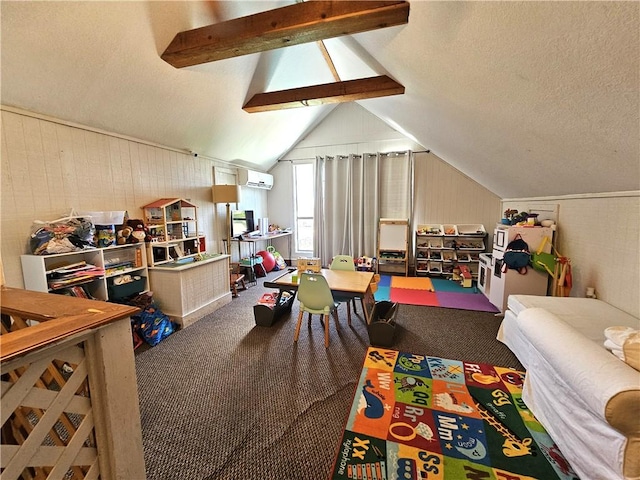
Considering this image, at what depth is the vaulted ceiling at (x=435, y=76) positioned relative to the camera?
1.14 meters

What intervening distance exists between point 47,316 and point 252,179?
455 centimetres

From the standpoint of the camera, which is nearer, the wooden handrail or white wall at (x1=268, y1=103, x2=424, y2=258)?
the wooden handrail

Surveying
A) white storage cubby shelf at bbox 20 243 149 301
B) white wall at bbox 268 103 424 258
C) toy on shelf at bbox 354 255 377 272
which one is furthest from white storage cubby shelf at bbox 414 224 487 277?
white storage cubby shelf at bbox 20 243 149 301

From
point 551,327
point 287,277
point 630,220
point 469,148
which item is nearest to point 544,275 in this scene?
point 630,220

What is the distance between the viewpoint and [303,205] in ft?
20.3

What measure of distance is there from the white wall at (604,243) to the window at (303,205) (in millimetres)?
4304

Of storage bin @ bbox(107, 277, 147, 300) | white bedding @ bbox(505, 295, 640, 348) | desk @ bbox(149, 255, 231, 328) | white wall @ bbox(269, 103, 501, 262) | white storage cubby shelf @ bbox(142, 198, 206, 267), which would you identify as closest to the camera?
white bedding @ bbox(505, 295, 640, 348)

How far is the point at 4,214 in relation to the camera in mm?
2049

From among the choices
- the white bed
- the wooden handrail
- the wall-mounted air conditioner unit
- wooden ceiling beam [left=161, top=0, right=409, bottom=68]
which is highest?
wooden ceiling beam [left=161, top=0, right=409, bottom=68]

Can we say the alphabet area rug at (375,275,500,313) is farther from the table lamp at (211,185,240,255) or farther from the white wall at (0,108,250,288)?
the white wall at (0,108,250,288)

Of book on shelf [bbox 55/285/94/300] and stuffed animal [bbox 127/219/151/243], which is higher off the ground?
stuffed animal [bbox 127/219/151/243]

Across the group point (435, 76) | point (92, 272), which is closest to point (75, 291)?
point (92, 272)

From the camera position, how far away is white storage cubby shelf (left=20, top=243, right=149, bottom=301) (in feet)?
7.03

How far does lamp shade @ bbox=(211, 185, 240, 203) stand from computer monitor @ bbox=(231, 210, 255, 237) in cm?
53
